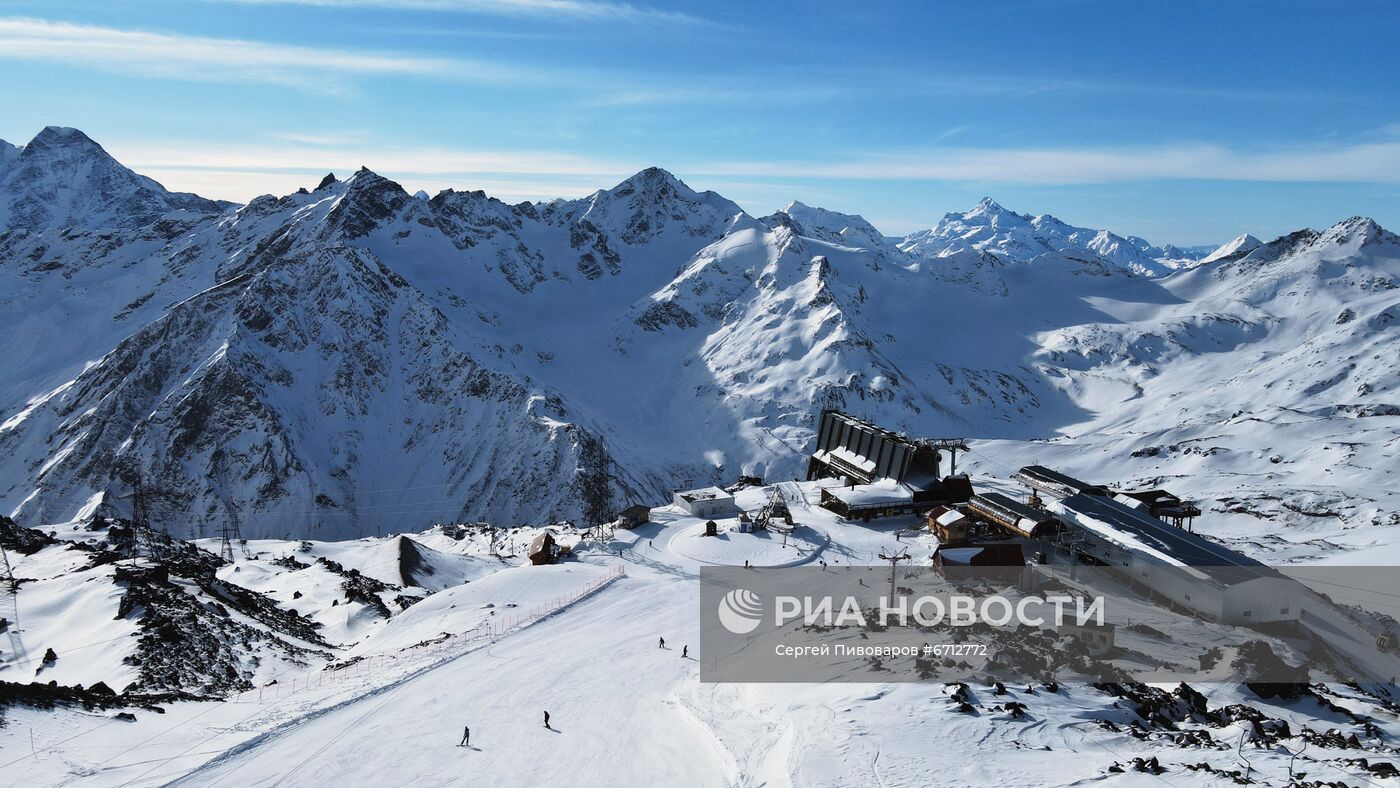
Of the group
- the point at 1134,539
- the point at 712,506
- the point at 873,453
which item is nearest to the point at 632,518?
the point at 712,506

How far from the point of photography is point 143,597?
172 feet

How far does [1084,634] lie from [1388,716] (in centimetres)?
1216

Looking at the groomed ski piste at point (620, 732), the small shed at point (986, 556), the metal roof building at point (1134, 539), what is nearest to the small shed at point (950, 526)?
the small shed at point (986, 556)

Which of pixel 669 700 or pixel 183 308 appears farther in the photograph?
pixel 183 308

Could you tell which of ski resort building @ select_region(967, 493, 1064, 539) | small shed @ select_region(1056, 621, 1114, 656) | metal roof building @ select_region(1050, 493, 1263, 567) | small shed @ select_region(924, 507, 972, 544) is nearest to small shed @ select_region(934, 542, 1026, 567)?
ski resort building @ select_region(967, 493, 1064, 539)

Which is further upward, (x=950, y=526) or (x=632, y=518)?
(x=950, y=526)

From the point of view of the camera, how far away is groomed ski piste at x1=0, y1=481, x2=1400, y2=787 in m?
28.8

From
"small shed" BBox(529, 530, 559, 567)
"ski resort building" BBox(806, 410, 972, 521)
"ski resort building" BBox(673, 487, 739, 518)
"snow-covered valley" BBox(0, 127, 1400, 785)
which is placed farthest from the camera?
"ski resort building" BBox(673, 487, 739, 518)

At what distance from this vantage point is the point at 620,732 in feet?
117

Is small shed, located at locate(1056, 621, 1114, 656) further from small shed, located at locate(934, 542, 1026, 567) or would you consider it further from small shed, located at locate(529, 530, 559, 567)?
small shed, located at locate(529, 530, 559, 567)

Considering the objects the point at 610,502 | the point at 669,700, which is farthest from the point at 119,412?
the point at 669,700

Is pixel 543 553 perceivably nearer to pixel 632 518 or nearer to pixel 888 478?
pixel 632 518

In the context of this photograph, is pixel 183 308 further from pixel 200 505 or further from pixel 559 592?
pixel 559 592

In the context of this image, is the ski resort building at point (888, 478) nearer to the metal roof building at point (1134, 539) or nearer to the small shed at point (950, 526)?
the small shed at point (950, 526)
